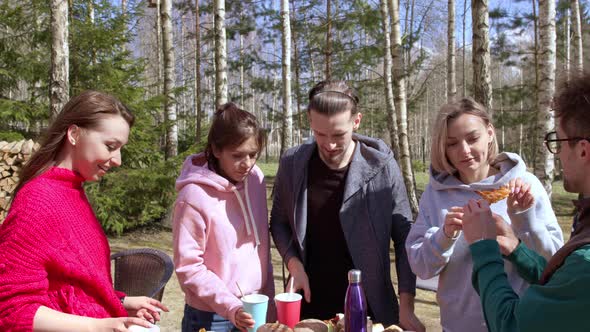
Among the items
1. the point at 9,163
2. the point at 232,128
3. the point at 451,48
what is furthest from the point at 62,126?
the point at 451,48

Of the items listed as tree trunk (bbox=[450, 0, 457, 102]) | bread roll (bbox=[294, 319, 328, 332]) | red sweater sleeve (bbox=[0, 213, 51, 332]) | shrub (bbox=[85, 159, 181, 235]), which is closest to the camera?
red sweater sleeve (bbox=[0, 213, 51, 332])

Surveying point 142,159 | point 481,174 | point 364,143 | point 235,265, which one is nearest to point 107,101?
point 235,265

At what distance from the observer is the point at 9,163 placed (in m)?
6.77

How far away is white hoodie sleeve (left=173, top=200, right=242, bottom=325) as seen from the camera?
2055 millimetres

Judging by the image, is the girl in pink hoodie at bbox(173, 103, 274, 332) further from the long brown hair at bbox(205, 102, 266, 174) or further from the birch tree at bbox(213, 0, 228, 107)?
the birch tree at bbox(213, 0, 228, 107)

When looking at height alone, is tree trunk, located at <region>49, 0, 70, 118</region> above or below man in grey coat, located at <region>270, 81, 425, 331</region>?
above

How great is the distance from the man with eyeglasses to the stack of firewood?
6792 millimetres

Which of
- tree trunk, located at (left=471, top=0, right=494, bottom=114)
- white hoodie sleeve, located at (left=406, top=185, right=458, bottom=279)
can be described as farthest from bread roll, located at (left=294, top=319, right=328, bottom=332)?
tree trunk, located at (left=471, top=0, right=494, bottom=114)

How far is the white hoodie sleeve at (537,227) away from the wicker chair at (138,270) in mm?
2101

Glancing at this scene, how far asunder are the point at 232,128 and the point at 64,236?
0.89 metres

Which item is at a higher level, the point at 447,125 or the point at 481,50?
the point at 481,50

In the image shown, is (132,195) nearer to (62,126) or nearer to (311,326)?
(62,126)

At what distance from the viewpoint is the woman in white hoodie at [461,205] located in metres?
1.91

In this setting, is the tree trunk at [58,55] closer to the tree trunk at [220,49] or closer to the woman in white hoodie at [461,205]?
the tree trunk at [220,49]
